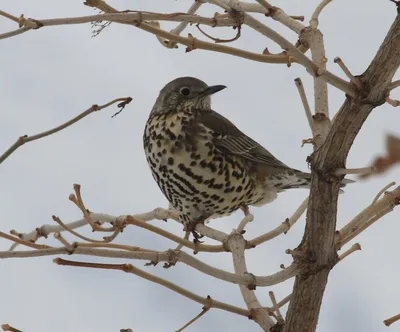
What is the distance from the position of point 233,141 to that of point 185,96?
443mm

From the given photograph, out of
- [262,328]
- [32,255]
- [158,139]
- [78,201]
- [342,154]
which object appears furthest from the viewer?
[158,139]

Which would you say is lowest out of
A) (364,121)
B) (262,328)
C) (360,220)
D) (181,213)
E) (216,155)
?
(262,328)

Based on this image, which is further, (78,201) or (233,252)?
(233,252)

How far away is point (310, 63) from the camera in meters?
1.32

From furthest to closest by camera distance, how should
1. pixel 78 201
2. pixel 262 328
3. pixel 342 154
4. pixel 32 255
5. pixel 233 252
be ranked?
pixel 233 252
pixel 262 328
pixel 342 154
pixel 78 201
pixel 32 255

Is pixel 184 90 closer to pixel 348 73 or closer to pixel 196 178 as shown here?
pixel 196 178

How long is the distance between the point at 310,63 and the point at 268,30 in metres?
0.13

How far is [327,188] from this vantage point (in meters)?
1.60

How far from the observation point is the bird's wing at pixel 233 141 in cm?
354

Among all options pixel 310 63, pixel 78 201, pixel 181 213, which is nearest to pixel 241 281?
pixel 78 201

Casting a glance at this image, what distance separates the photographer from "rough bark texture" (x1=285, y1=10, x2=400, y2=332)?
4.56 feet

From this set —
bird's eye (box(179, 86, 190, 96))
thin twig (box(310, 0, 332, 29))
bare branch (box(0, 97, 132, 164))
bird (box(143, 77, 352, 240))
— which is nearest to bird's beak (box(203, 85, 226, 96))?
bird (box(143, 77, 352, 240))

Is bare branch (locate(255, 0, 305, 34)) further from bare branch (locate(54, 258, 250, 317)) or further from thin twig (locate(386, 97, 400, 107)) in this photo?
bare branch (locate(54, 258, 250, 317))

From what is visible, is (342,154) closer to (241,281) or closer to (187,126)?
(241,281)
